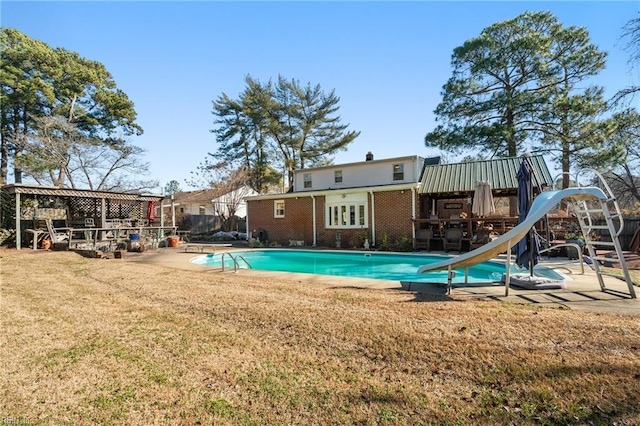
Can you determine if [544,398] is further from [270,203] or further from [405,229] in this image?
[270,203]

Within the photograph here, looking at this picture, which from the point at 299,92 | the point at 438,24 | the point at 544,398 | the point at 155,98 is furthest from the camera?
the point at 299,92

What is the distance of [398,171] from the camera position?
17375 millimetres

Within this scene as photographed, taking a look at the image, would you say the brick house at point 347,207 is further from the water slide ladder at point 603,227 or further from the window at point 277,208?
the water slide ladder at point 603,227

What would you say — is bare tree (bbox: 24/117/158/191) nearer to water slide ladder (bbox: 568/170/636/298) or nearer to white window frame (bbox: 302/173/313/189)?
white window frame (bbox: 302/173/313/189)

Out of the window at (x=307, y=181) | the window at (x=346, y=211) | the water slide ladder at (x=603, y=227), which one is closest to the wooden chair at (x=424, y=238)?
the window at (x=346, y=211)

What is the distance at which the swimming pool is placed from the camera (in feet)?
32.4

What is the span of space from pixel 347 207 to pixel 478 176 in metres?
6.61

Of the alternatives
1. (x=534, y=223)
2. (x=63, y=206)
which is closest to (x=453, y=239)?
(x=534, y=223)

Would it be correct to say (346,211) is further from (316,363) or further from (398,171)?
(316,363)

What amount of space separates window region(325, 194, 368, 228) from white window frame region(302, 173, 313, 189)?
3038 mm

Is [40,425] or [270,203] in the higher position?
[270,203]

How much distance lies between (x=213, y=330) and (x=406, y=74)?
13981 millimetres

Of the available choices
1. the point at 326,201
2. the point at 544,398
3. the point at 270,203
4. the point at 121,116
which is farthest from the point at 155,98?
the point at 544,398

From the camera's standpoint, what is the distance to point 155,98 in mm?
17531
